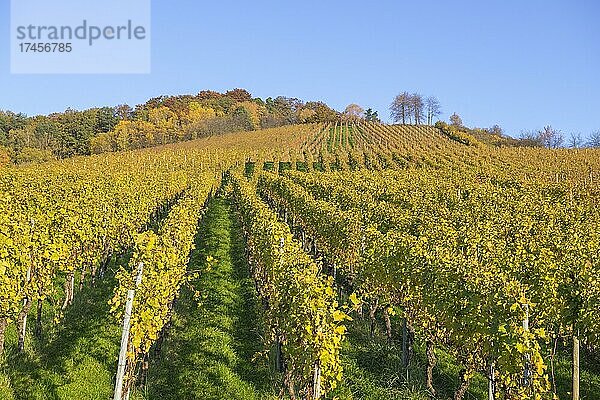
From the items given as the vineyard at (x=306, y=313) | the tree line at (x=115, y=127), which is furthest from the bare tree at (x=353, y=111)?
the vineyard at (x=306, y=313)

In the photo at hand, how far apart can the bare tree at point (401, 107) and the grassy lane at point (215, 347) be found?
87.6 metres

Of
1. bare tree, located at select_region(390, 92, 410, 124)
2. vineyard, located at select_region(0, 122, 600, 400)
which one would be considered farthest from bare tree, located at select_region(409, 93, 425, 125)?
vineyard, located at select_region(0, 122, 600, 400)

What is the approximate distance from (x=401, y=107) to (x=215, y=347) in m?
94.5

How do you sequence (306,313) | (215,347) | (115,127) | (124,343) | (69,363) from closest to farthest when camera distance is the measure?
(306,313)
(124,343)
(69,363)
(215,347)
(115,127)

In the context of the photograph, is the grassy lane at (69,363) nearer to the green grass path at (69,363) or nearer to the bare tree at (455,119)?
the green grass path at (69,363)

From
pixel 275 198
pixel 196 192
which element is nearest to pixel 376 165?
pixel 275 198

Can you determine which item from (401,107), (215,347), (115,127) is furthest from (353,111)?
(215,347)

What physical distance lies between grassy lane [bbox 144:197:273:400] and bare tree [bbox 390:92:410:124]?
8762 cm

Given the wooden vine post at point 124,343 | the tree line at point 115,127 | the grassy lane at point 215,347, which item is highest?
the tree line at point 115,127

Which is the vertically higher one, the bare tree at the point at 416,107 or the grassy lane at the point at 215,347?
the bare tree at the point at 416,107

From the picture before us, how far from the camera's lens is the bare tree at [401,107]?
100938 mm

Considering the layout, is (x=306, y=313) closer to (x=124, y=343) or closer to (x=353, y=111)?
(x=124, y=343)

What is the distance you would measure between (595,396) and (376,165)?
4903cm

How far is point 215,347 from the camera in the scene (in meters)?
10.8
